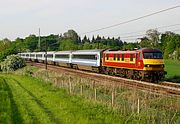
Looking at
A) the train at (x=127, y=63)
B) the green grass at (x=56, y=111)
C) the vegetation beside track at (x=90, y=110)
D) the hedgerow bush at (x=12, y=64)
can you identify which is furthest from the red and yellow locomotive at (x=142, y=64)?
the hedgerow bush at (x=12, y=64)

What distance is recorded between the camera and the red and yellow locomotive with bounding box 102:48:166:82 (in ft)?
121

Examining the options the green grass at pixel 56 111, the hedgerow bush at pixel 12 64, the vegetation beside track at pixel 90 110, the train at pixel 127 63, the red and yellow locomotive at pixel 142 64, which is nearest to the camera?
the vegetation beside track at pixel 90 110

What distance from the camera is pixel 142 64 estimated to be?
1464 inches

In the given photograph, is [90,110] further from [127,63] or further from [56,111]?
[127,63]

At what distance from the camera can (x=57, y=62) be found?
266 feet

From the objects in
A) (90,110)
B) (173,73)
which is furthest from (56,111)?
(173,73)

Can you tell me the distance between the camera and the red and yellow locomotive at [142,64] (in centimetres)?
3684

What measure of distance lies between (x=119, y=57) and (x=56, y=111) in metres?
21.7

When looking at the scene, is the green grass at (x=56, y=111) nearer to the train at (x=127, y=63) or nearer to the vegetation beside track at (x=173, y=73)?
the train at (x=127, y=63)

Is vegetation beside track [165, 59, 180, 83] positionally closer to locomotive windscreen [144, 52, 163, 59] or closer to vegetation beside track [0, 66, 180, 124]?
locomotive windscreen [144, 52, 163, 59]

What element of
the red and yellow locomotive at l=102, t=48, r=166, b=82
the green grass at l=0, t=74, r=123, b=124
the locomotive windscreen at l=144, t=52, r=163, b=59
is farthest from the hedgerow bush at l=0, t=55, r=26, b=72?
the green grass at l=0, t=74, r=123, b=124

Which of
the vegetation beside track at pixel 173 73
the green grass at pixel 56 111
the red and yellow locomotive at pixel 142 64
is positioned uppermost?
the red and yellow locomotive at pixel 142 64

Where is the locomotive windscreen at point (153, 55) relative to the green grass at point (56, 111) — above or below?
above

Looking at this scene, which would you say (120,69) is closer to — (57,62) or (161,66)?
(161,66)
